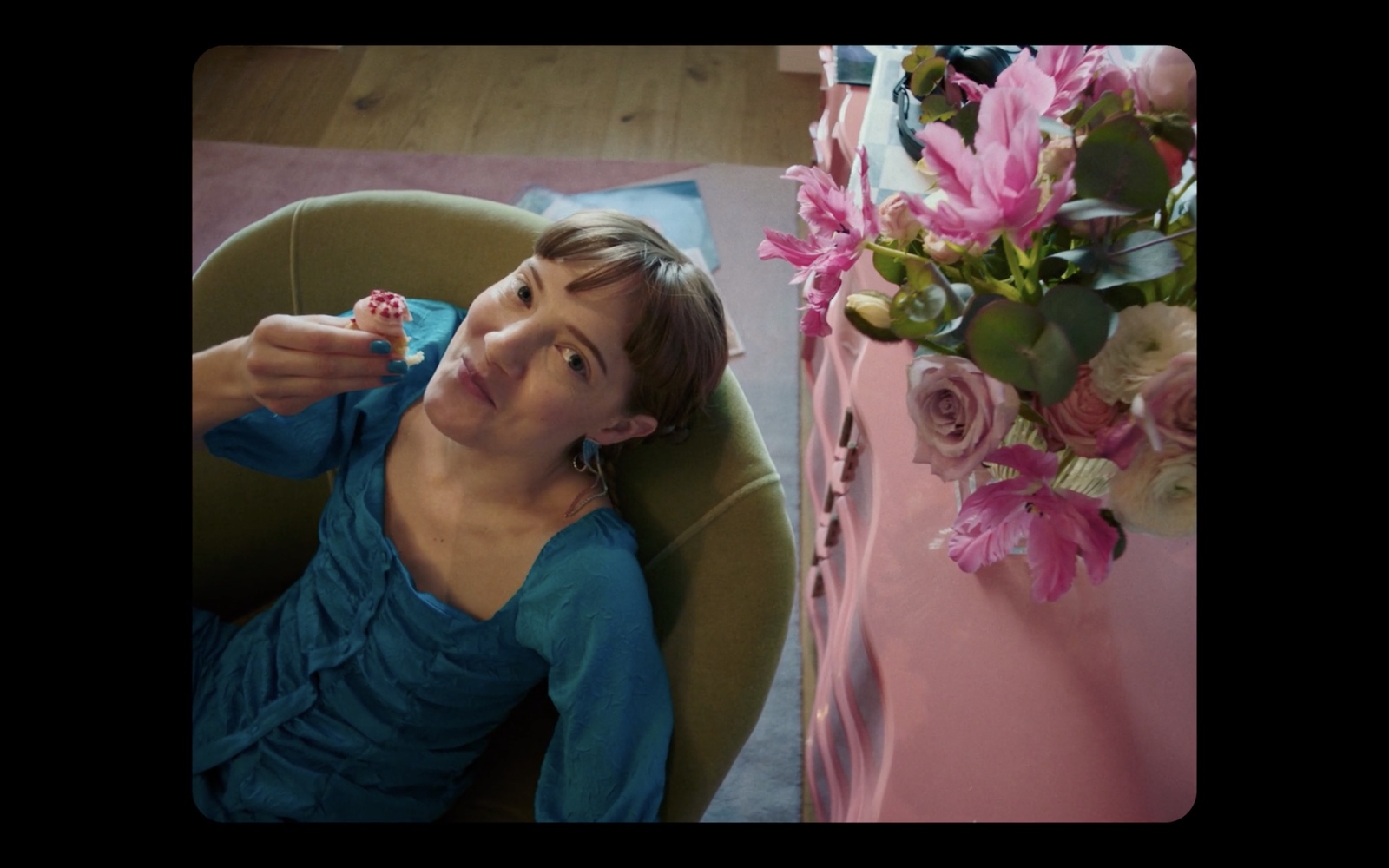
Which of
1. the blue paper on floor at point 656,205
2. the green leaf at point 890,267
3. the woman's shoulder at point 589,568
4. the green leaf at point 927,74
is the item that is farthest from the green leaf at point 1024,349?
the blue paper on floor at point 656,205

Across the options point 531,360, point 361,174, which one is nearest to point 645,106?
point 361,174

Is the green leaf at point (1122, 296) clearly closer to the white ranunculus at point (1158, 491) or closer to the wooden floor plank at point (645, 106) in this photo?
the white ranunculus at point (1158, 491)

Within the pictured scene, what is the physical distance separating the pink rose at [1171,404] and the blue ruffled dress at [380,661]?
568 mm

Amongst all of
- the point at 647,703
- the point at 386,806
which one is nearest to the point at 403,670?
the point at 386,806

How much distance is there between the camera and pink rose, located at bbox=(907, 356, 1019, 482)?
2.41 feet

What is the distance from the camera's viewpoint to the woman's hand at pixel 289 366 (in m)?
1.02

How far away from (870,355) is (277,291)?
2.38ft

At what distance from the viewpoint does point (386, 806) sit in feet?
3.86

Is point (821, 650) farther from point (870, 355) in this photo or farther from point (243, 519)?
point (243, 519)

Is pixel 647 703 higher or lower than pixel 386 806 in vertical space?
higher

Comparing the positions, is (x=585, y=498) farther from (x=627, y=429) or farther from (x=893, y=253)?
(x=893, y=253)

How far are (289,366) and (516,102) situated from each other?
5.50 feet

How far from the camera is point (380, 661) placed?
116 centimetres

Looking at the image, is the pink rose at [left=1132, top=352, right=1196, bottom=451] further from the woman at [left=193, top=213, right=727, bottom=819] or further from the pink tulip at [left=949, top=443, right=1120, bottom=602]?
the woman at [left=193, top=213, right=727, bottom=819]
